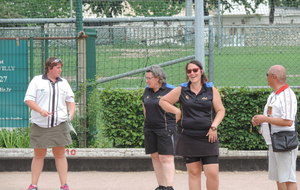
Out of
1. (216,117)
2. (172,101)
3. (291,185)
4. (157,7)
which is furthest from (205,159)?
(157,7)

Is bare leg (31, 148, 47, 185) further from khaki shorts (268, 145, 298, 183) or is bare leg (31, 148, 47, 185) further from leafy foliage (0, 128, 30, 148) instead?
khaki shorts (268, 145, 298, 183)

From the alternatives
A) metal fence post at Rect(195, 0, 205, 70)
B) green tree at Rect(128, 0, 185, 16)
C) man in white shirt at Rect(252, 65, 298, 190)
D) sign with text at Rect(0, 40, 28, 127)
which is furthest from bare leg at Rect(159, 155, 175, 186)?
green tree at Rect(128, 0, 185, 16)

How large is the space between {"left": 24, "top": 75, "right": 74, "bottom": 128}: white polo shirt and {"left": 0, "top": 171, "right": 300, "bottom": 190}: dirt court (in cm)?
104

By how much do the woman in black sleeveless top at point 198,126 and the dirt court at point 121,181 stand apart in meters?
1.82

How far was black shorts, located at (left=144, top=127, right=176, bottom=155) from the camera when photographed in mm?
8258

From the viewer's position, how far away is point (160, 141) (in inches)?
326

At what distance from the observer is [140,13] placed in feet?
40.9

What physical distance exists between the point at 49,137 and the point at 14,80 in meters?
2.14

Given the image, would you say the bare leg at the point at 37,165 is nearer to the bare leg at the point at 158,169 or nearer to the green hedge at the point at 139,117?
the bare leg at the point at 158,169

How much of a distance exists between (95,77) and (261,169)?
274 centimetres

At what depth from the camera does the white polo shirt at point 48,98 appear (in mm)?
8188

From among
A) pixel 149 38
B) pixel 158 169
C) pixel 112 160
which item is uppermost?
pixel 149 38

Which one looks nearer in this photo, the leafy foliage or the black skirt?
the black skirt

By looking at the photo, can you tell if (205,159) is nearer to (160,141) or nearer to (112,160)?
A: (160,141)
